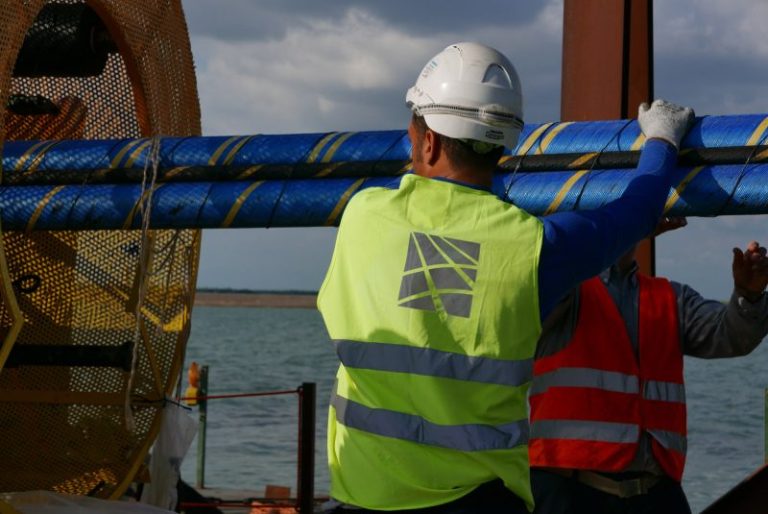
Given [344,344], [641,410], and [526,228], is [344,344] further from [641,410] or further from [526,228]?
[641,410]

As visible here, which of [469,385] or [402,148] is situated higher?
[402,148]

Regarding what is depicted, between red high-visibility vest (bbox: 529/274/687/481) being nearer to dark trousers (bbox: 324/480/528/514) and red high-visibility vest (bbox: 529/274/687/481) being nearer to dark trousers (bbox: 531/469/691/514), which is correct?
dark trousers (bbox: 531/469/691/514)

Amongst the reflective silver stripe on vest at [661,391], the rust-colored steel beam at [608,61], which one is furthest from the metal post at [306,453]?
the reflective silver stripe on vest at [661,391]

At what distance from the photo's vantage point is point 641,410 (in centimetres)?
457

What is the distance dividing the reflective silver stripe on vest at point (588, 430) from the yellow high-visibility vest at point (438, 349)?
1.89 meters

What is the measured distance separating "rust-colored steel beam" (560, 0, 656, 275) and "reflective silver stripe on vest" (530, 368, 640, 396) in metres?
1.90

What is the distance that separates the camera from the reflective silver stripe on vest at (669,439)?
4523 mm

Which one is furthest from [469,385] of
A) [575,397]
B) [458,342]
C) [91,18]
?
[91,18]

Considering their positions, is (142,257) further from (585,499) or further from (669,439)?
(669,439)

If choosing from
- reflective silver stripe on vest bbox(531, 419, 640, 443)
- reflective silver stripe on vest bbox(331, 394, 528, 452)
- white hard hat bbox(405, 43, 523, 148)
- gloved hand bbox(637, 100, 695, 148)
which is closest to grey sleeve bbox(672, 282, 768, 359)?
reflective silver stripe on vest bbox(531, 419, 640, 443)

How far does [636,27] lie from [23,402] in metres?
3.70

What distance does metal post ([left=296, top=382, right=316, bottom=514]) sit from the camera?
269 inches

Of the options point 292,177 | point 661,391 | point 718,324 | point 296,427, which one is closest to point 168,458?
point 292,177

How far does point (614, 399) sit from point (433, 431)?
210cm
